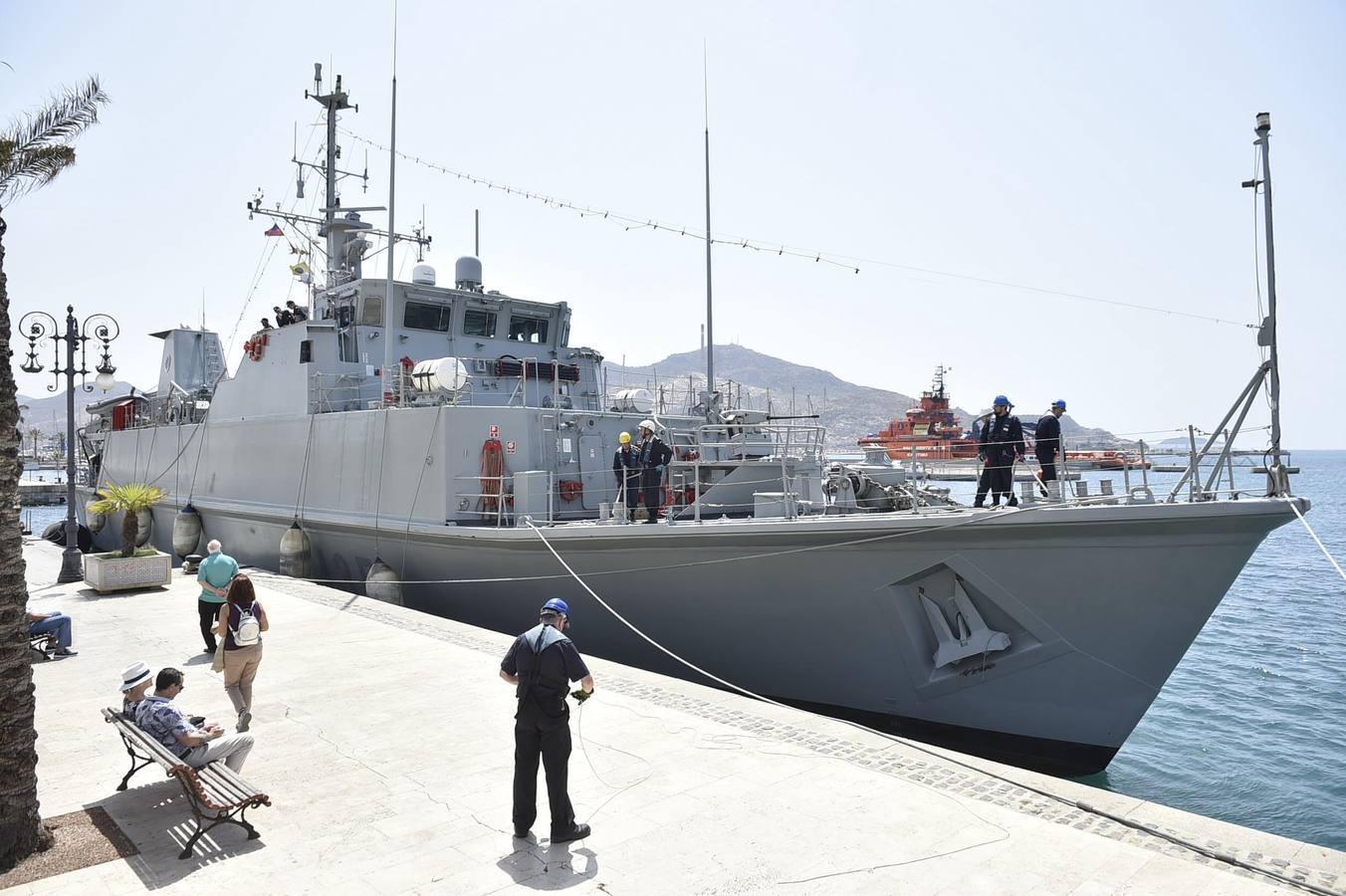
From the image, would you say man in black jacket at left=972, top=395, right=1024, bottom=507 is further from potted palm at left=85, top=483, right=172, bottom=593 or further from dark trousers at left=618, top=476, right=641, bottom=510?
potted palm at left=85, top=483, right=172, bottom=593

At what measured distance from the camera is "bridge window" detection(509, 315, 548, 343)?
1600 cm

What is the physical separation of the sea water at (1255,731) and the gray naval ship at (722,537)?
5.12 ft

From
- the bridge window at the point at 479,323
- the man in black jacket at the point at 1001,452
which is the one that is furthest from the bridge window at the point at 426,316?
the man in black jacket at the point at 1001,452

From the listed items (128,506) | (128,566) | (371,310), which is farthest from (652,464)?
(128,506)

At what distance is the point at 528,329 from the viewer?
16250 millimetres

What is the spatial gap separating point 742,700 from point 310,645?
5139 millimetres

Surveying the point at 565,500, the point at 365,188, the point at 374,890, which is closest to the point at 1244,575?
the point at 565,500

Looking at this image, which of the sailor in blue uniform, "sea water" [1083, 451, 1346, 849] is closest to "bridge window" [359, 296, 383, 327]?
the sailor in blue uniform

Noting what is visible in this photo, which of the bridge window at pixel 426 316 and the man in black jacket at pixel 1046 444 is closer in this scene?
the man in black jacket at pixel 1046 444

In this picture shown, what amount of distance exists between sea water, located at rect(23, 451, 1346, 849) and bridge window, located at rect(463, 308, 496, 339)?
10242mm

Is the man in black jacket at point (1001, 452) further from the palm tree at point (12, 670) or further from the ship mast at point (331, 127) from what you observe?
the ship mast at point (331, 127)

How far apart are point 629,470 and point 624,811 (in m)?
5.76

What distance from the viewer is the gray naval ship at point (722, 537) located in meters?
7.62

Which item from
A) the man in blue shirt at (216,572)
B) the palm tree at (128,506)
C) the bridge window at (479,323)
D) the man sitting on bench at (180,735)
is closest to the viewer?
the man sitting on bench at (180,735)
